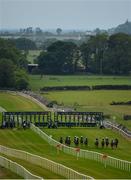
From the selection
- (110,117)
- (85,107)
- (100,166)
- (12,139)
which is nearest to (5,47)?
(85,107)

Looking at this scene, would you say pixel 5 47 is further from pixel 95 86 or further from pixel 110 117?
pixel 110 117

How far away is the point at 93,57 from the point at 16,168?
94.5 metres

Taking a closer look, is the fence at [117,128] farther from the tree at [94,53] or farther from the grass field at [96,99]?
the tree at [94,53]

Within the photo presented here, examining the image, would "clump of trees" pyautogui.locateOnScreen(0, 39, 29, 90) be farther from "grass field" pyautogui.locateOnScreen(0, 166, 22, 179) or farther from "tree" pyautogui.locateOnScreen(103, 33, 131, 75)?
"grass field" pyautogui.locateOnScreen(0, 166, 22, 179)

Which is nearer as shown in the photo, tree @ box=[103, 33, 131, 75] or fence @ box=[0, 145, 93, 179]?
fence @ box=[0, 145, 93, 179]

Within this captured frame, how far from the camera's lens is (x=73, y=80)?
102 metres

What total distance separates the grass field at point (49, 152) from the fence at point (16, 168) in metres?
0.70

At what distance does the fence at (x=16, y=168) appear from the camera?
28.0 metres

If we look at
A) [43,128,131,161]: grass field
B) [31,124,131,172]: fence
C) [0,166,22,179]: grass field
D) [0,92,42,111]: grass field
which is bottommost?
[0,92,42,111]: grass field

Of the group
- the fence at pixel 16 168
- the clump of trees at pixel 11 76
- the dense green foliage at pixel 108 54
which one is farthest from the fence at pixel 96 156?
the dense green foliage at pixel 108 54

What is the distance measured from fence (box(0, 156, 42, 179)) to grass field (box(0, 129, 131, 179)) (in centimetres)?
70

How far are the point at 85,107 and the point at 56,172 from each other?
39386 mm

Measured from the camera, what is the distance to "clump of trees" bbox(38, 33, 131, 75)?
11519cm

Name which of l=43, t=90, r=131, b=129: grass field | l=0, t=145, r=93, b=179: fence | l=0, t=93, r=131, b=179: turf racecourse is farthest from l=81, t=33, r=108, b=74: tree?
l=0, t=145, r=93, b=179: fence
